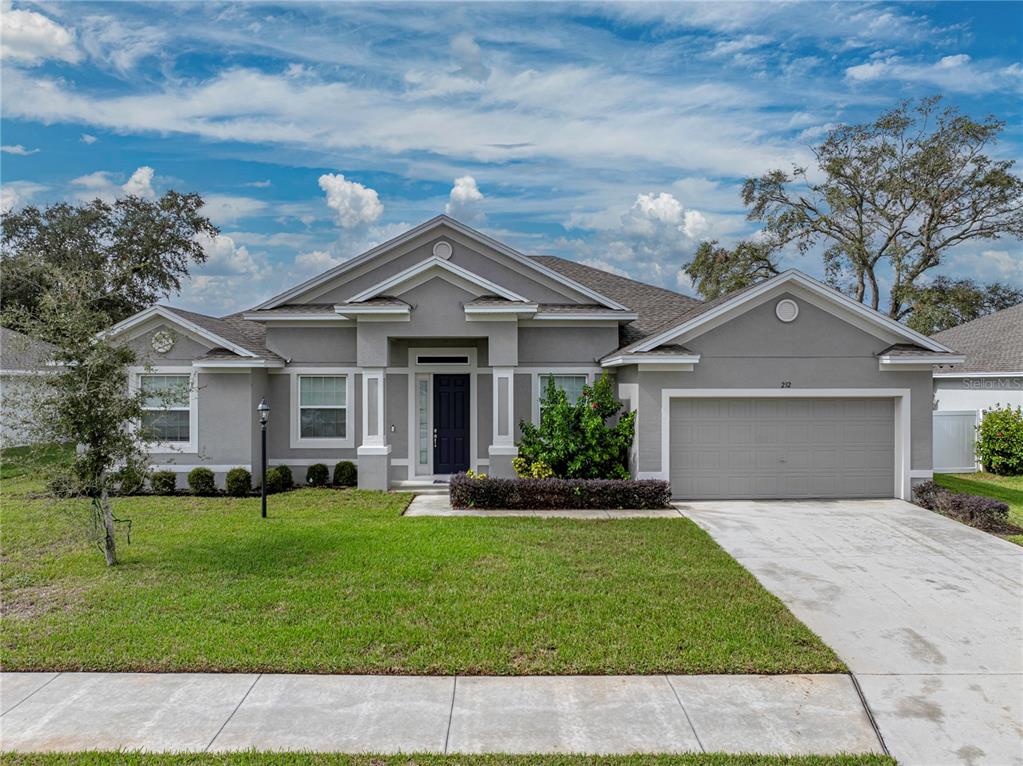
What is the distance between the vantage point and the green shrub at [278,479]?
13922mm

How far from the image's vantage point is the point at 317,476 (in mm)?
14438

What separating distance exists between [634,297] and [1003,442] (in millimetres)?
10639

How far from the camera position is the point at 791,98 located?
53.0ft

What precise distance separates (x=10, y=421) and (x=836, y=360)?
14.2 m

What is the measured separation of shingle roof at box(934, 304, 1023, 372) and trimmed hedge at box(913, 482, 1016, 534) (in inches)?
322

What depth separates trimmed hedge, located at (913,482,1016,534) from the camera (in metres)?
10.7

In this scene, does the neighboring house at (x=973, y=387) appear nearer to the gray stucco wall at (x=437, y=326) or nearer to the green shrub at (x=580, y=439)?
the green shrub at (x=580, y=439)

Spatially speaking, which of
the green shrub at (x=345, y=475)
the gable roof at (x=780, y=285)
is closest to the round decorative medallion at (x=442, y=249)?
the gable roof at (x=780, y=285)

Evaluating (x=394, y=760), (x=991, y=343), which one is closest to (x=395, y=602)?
(x=394, y=760)

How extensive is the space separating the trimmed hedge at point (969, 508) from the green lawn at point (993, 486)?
2.21ft

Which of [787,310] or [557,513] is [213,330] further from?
[787,310]

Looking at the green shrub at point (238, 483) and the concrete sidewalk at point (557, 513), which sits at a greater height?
the green shrub at point (238, 483)

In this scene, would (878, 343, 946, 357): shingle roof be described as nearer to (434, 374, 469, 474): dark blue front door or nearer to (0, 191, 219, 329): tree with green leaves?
(434, 374, 469, 474): dark blue front door

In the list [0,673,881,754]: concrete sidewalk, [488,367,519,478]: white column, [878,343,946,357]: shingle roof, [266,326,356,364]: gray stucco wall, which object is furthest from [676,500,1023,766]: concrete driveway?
[266,326,356,364]: gray stucco wall
